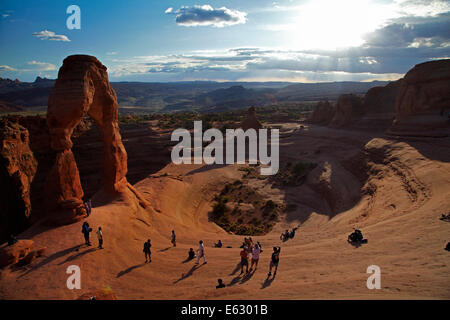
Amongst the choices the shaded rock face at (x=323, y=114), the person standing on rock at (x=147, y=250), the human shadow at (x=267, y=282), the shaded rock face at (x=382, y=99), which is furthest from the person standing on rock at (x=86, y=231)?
the shaded rock face at (x=323, y=114)

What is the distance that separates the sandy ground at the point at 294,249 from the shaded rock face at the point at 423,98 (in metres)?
4.08

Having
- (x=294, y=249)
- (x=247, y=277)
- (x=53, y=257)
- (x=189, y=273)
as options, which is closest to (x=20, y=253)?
(x=53, y=257)

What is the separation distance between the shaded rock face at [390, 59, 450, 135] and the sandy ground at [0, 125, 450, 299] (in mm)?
4081

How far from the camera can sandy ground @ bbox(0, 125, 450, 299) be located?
7520 mm

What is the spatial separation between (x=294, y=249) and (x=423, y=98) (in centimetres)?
2503

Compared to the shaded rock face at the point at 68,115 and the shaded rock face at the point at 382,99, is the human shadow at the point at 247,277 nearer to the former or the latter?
→ the shaded rock face at the point at 68,115

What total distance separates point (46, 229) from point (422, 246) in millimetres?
14684

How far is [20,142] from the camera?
50.1 feet

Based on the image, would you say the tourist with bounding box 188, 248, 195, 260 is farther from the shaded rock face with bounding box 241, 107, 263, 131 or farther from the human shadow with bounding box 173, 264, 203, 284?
the shaded rock face with bounding box 241, 107, 263, 131

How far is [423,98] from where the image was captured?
2623cm

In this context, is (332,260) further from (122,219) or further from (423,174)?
(423,174)

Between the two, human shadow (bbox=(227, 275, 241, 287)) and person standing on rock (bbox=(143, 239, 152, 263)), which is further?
person standing on rock (bbox=(143, 239, 152, 263))

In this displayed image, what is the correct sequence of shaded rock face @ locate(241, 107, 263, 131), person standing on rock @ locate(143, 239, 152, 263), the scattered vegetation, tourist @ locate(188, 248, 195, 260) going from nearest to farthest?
person standing on rock @ locate(143, 239, 152, 263) < tourist @ locate(188, 248, 195, 260) < the scattered vegetation < shaded rock face @ locate(241, 107, 263, 131)

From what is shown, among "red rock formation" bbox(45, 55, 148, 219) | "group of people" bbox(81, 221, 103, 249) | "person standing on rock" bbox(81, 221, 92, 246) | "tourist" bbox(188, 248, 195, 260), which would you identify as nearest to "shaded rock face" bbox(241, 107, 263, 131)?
"red rock formation" bbox(45, 55, 148, 219)
